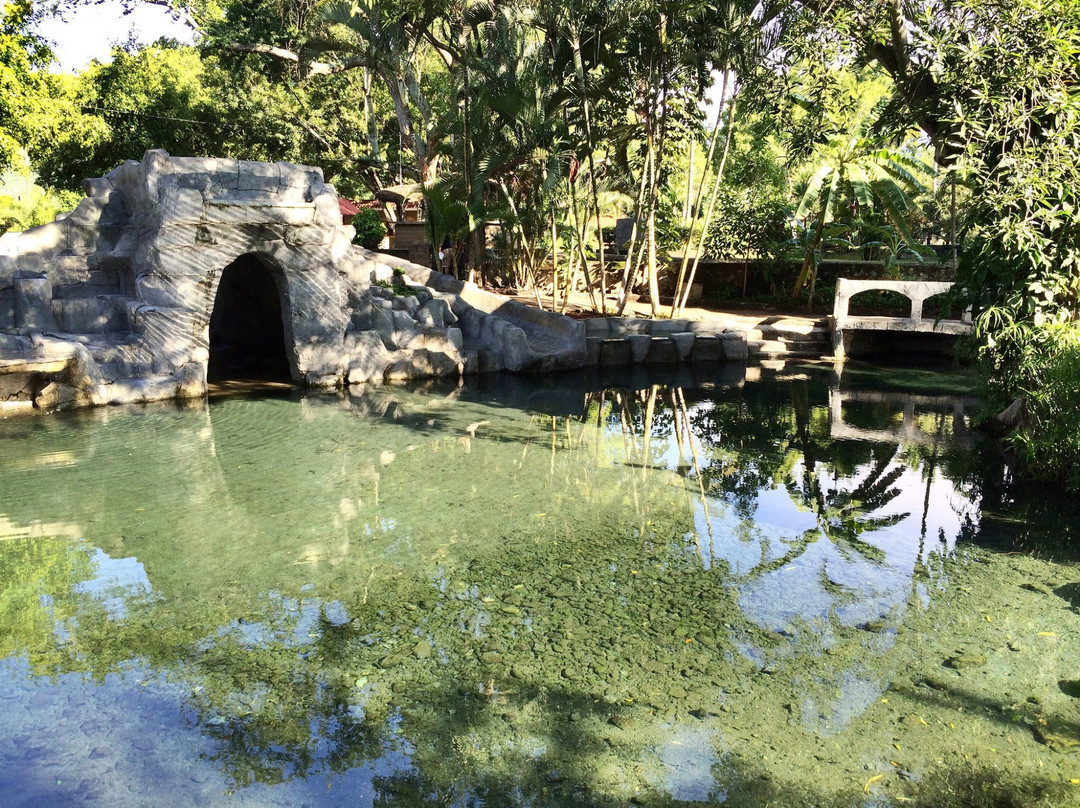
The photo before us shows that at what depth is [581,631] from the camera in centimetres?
483

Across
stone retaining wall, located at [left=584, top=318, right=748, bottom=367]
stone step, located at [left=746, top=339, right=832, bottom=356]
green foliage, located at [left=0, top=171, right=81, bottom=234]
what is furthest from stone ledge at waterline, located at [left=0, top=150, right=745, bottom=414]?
green foliage, located at [left=0, top=171, right=81, bottom=234]

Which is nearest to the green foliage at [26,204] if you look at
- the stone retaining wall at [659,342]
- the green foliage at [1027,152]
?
the stone retaining wall at [659,342]

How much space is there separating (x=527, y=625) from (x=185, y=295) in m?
8.23

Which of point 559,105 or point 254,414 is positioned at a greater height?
point 559,105

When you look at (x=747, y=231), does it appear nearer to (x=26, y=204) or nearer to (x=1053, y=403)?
(x=1053, y=403)

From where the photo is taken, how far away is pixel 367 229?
20.2 metres

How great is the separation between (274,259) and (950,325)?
1068 centimetres

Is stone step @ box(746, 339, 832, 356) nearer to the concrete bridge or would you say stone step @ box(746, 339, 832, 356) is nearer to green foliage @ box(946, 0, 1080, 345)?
the concrete bridge

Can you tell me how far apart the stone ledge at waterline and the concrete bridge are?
483 cm

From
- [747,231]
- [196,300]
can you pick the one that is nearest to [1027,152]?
[196,300]

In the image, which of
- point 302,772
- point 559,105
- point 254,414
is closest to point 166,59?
point 559,105

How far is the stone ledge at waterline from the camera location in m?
11.0

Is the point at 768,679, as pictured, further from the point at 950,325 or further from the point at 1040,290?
the point at 950,325

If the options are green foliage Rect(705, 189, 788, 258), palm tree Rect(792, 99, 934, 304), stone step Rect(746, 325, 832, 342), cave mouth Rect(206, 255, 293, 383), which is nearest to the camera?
cave mouth Rect(206, 255, 293, 383)
